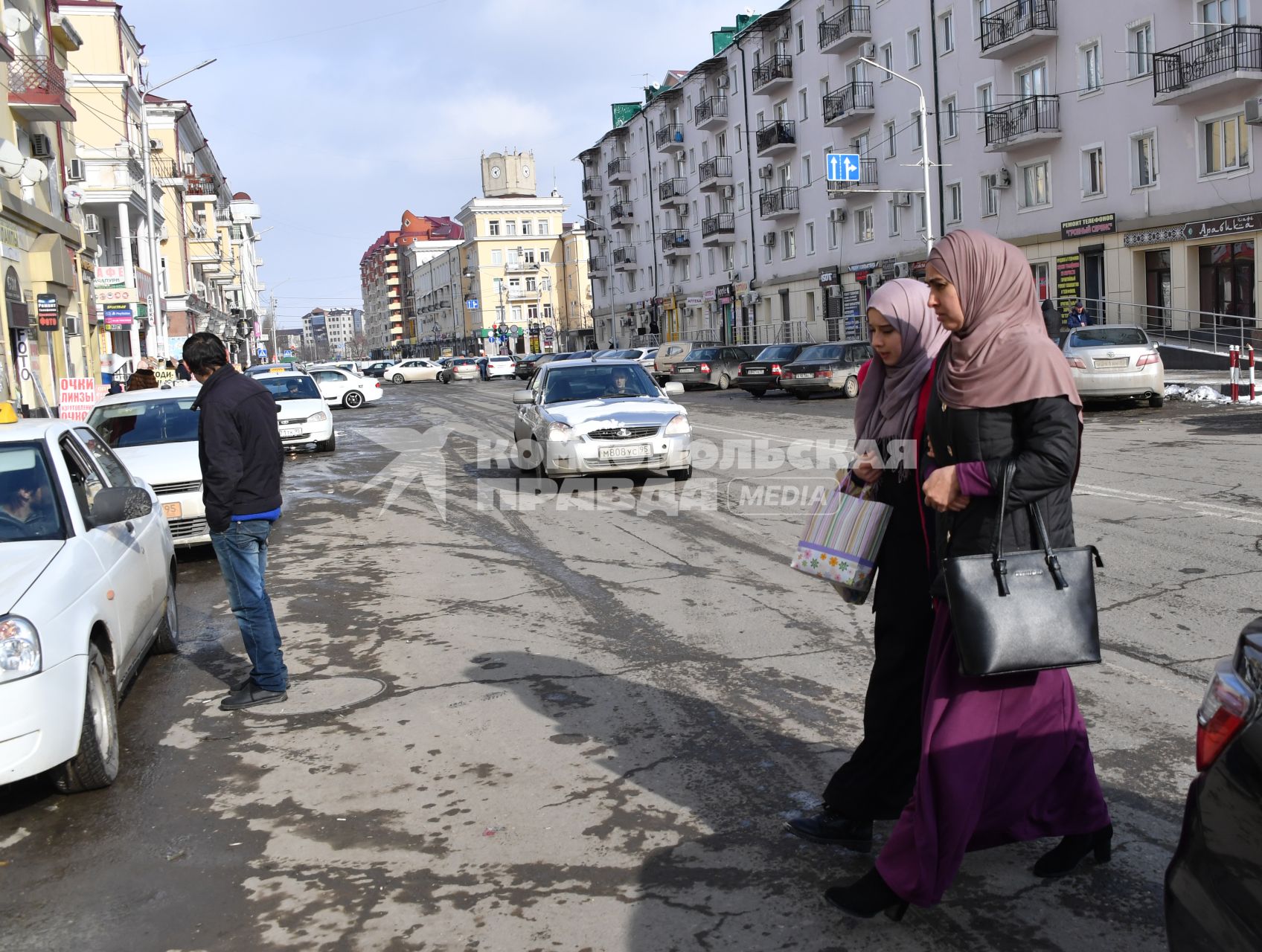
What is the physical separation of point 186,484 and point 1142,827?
8.26 meters

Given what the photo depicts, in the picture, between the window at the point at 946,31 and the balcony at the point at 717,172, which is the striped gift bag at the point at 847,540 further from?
the balcony at the point at 717,172

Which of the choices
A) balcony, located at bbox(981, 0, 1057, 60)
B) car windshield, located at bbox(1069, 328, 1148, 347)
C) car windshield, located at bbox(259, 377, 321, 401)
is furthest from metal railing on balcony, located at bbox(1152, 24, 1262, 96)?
car windshield, located at bbox(259, 377, 321, 401)

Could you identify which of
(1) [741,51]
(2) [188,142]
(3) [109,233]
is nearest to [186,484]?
(3) [109,233]

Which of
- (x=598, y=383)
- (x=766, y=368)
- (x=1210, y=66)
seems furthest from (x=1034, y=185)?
(x=598, y=383)

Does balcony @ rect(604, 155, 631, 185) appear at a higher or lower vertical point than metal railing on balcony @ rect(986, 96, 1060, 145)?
higher

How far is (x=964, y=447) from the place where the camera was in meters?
3.11

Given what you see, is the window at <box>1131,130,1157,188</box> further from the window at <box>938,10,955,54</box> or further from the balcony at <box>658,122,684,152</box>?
the balcony at <box>658,122,684,152</box>

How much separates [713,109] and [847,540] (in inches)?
2341

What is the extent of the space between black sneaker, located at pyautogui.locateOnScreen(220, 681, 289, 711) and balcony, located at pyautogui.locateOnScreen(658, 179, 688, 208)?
2515 inches

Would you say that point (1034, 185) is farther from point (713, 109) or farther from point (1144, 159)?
point (713, 109)

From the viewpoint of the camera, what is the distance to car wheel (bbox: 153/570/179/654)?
261 inches

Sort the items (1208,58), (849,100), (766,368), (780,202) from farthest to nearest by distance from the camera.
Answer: (780,202) → (849,100) → (766,368) → (1208,58)

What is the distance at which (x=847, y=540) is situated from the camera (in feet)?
12.0

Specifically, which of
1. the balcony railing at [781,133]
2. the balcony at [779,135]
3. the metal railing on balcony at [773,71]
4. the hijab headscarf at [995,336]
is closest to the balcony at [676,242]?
the balcony at [779,135]
